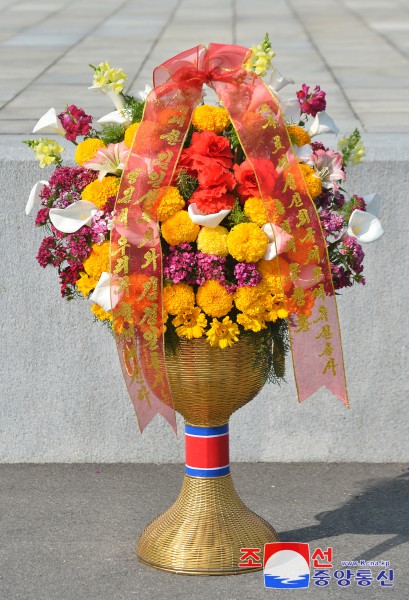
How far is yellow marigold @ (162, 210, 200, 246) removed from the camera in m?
4.13

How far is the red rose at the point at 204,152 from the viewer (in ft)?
13.7

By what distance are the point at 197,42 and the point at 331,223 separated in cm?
792

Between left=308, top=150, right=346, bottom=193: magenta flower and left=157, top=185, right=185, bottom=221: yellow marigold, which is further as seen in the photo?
left=308, top=150, right=346, bottom=193: magenta flower

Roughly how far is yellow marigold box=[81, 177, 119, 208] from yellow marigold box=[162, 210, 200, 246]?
26cm

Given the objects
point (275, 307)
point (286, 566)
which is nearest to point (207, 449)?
point (286, 566)

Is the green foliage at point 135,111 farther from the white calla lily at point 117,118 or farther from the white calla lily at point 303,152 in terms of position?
the white calla lily at point 303,152

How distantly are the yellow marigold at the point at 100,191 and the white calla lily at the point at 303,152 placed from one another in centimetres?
67

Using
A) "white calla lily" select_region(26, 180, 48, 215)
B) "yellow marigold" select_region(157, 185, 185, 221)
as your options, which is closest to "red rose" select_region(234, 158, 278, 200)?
"yellow marigold" select_region(157, 185, 185, 221)

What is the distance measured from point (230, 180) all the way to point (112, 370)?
2029mm

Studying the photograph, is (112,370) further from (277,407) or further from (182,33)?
(182,33)

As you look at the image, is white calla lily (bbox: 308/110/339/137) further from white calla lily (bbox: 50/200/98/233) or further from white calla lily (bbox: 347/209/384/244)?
white calla lily (bbox: 50/200/98/233)

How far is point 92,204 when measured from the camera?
427 cm

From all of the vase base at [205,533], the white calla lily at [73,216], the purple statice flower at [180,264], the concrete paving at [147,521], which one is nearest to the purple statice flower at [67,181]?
the white calla lily at [73,216]

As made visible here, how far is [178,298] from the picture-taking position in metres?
4.15
